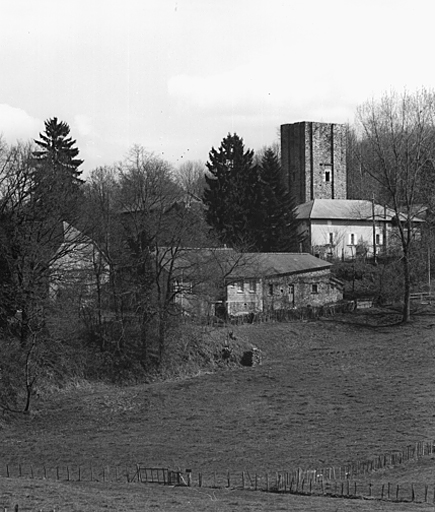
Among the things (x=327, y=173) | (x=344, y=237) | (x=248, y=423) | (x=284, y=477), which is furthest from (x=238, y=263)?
(x=327, y=173)

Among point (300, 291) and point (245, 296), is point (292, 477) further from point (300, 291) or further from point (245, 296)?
point (300, 291)

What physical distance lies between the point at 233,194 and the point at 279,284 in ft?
44.5

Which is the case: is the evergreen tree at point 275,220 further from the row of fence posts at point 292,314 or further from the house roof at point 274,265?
the row of fence posts at point 292,314

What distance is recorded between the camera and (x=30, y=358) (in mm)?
38906

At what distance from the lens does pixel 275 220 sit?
6931 centimetres

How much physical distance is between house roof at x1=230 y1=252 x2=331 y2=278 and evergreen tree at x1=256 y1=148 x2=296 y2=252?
22.4 feet

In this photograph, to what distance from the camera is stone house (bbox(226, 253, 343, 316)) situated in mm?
56562

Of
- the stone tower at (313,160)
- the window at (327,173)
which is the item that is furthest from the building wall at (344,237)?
the window at (327,173)

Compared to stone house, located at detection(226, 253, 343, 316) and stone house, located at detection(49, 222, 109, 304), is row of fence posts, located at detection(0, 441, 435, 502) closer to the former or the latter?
stone house, located at detection(49, 222, 109, 304)

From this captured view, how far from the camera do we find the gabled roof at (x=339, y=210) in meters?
77.0

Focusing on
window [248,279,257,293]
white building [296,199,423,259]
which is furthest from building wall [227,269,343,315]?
white building [296,199,423,259]

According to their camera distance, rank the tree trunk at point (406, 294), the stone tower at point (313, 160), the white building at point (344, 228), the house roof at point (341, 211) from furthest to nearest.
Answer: the stone tower at point (313, 160) → the house roof at point (341, 211) → the white building at point (344, 228) → the tree trunk at point (406, 294)

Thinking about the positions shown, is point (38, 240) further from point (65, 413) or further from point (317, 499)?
point (317, 499)

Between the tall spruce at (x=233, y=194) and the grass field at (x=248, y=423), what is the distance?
16970 millimetres
